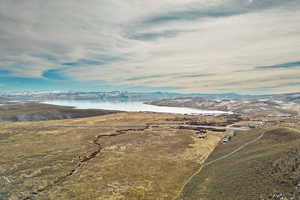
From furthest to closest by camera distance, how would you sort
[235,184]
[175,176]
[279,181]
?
[175,176], [235,184], [279,181]

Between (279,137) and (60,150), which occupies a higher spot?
(279,137)

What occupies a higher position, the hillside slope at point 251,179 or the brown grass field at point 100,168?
the hillside slope at point 251,179

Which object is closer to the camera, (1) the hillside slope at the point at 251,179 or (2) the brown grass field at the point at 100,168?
(1) the hillside slope at the point at 251,179

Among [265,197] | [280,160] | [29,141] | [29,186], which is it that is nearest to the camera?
[265,197]

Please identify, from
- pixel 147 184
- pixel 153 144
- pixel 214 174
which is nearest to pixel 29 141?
pixel 153 144

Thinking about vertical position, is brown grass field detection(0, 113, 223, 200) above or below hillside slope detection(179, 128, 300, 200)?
below

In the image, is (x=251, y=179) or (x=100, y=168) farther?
(x=100, y=168)

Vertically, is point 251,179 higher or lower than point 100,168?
higher

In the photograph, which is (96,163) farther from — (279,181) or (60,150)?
(279,181)

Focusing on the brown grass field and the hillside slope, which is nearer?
the hillside slope

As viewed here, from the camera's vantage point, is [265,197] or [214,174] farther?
[214,174]
